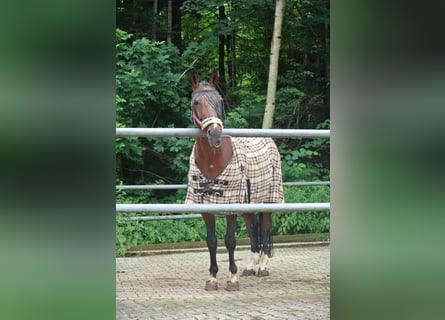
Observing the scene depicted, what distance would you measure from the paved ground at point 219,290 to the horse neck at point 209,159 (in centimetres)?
77

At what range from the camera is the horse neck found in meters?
3.84

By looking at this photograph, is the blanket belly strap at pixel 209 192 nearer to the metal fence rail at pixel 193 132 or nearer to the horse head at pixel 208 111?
the horse head at pixel 208 111

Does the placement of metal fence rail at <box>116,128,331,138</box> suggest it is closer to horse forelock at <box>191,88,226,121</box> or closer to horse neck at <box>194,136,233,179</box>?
horse forelock at <box>191,88,226,121</box>

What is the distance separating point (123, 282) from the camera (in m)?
4.01

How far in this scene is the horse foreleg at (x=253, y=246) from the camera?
4.34 m

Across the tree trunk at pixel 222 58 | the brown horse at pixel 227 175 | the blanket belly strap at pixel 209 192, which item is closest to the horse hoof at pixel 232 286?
the brown horse at pixel 227 175

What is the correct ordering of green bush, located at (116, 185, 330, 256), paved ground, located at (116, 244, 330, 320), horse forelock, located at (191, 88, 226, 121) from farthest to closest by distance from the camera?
green bush, located at (116, 185, 330, 256) < horse forelock, located at (191, 88, 226, 121) < paved ground, located at (116, 244, 330, 320)

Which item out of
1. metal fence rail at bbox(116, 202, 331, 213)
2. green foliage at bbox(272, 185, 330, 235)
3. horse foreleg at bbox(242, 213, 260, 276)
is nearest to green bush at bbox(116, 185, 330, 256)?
green foliage at bbox(272, 185, 330, 235)

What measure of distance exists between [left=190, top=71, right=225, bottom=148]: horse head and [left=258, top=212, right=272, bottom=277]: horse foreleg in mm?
1060
